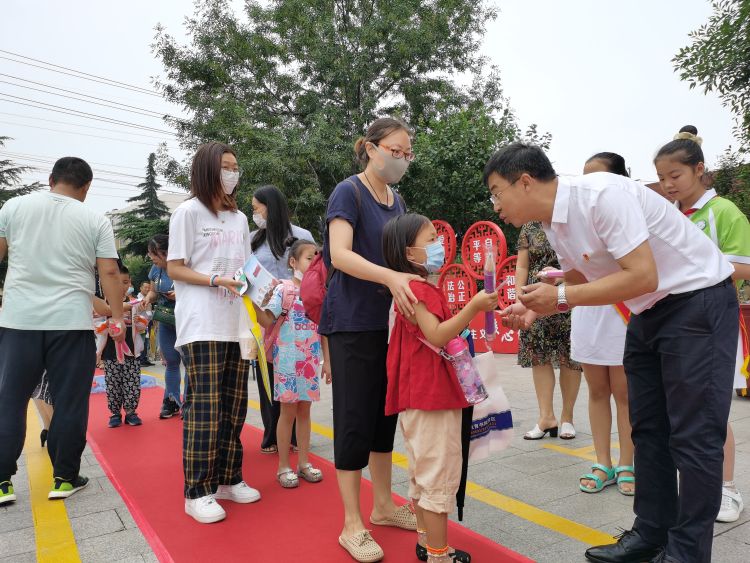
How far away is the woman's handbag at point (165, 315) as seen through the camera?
18.1ft

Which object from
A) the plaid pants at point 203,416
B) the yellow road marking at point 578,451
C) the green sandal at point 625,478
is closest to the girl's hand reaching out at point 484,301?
the plaid pants at point 203,416

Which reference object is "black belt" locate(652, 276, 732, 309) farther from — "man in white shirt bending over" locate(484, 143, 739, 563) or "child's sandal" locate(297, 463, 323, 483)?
"child's sandal" locate(297, 463, 323, 483)

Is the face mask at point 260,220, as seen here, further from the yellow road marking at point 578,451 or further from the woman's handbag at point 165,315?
the yellow road marking at point 578,451

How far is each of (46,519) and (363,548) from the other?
1835 millimetres

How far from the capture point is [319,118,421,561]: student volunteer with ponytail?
259 cm

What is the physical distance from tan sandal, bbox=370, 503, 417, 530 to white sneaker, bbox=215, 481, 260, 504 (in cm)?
80

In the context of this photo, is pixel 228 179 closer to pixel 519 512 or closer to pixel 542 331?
pixel 519 512

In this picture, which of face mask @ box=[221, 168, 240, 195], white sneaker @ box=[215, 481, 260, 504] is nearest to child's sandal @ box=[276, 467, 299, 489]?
white sneaker @ box=[215, 481, 260, 504]

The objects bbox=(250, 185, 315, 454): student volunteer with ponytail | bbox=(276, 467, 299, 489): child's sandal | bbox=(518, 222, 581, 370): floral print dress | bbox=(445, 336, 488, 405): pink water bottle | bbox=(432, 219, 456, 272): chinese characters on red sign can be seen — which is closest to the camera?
bbox=(445, 336, 488, 405): pink water bottle

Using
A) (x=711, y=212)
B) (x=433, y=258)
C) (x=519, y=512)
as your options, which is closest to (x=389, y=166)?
(x=433, y=258)

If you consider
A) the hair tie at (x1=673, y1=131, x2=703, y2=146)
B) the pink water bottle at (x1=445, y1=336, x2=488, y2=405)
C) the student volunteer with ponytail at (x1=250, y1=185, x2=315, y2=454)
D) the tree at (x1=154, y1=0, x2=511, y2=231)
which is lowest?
the pink water bottle at (x1=445, y1=336, x2=488, y2=405)

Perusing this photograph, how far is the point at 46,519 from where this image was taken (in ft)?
10.3

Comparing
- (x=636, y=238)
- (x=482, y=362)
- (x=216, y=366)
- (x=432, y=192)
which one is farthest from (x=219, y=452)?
(x=432, y=192)

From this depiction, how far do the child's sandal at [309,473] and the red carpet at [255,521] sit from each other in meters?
0.05
